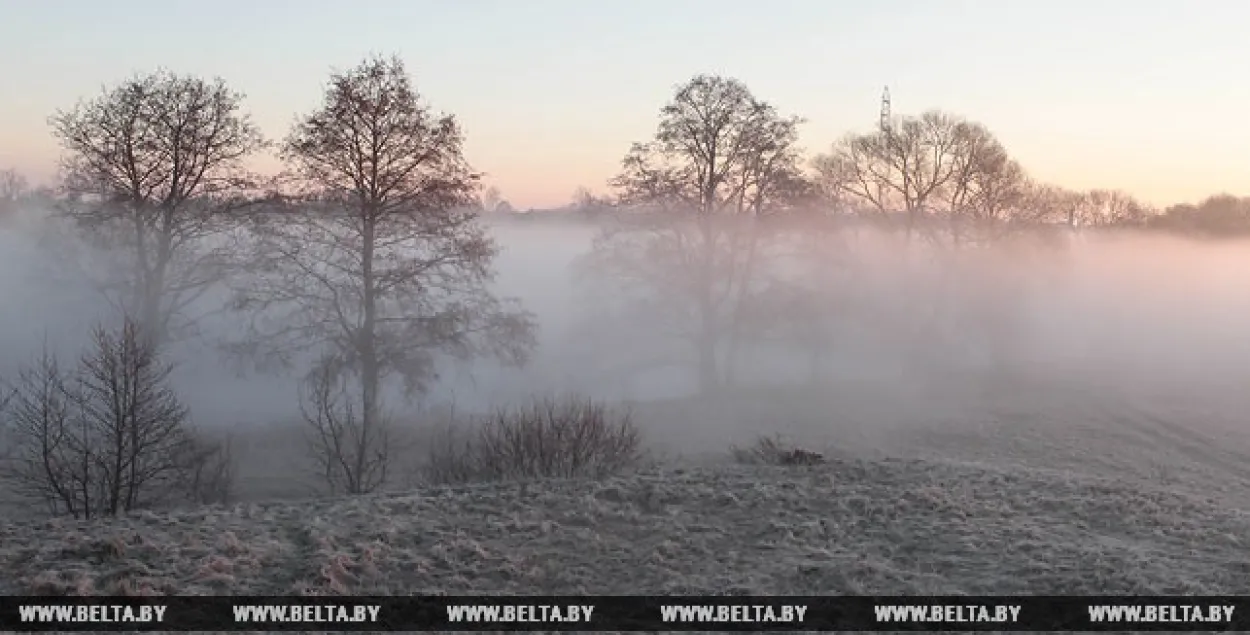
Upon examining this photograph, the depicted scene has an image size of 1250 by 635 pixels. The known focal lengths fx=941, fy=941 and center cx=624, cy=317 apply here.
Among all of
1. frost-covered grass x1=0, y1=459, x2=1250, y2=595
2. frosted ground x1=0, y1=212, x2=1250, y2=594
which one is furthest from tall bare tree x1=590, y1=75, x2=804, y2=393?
frost-covered grass x1=0, y1=459, x2=1250, y2=595

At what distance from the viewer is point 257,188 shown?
20.6m

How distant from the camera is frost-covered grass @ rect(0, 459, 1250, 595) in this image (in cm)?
927

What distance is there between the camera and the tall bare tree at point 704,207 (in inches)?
1120

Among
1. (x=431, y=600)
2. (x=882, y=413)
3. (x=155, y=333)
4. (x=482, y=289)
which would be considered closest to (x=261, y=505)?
(x=431, y=600)

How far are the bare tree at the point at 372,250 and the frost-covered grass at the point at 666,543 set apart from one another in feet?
22.6

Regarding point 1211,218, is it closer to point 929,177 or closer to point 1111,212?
point 1111,212

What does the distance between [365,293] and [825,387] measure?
19767 millimetres

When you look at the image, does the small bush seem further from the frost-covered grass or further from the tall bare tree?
the tall bare tree

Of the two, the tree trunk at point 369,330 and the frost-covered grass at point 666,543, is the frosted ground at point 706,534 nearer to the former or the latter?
the frost-covered grass at point 666,543

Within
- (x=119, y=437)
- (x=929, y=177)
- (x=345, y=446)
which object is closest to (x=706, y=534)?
(x=119, y=437)

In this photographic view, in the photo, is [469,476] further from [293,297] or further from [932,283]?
[932,283]

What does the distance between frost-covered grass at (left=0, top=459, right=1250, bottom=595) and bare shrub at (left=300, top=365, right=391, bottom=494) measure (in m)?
2.98

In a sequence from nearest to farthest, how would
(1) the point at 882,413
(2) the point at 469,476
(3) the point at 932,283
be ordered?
(2) the point at 469,476 → (1) the point at 882,413 → (3) the point at 932,283

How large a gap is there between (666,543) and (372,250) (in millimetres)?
11155
